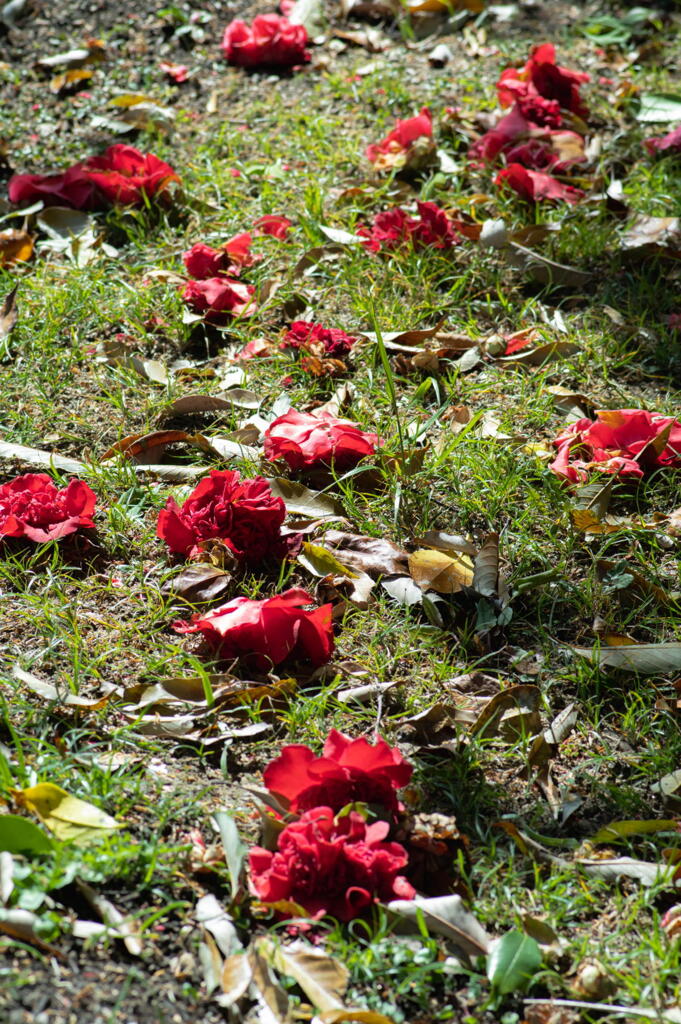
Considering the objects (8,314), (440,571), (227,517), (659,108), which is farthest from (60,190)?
(659,108)

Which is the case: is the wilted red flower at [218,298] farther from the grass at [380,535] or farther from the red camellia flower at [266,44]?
the red camellia flower at [266,44]

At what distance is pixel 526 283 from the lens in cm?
324

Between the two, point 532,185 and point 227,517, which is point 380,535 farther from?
point 532,185

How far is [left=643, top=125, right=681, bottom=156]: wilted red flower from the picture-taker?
3750 mm

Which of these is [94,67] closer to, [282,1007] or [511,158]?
[511,158]

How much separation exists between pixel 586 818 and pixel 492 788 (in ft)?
0.61

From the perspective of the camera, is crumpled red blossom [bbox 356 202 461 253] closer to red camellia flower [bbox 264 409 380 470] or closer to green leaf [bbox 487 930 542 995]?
red camellia flower [bbox 264 409 380 470]

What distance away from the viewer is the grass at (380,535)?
5.64 feet

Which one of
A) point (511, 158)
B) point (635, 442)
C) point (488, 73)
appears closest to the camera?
point (635, 442)

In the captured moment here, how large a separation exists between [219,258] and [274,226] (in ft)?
1.15

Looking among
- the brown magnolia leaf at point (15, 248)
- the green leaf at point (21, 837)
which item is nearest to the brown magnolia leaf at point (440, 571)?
the green leaf at point (21, 837)

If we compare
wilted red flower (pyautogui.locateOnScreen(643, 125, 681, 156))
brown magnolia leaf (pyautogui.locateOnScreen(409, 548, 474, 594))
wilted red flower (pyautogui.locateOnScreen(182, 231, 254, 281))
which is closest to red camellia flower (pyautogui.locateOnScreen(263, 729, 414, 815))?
brown magnolia leaf (pyautogui.locateOnScreen(409, 548, 474, 594))

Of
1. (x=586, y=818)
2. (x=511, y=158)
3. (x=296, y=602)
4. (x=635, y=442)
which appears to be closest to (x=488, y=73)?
(x=511, y=158)

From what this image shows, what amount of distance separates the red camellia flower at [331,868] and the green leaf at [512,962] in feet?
0.54
